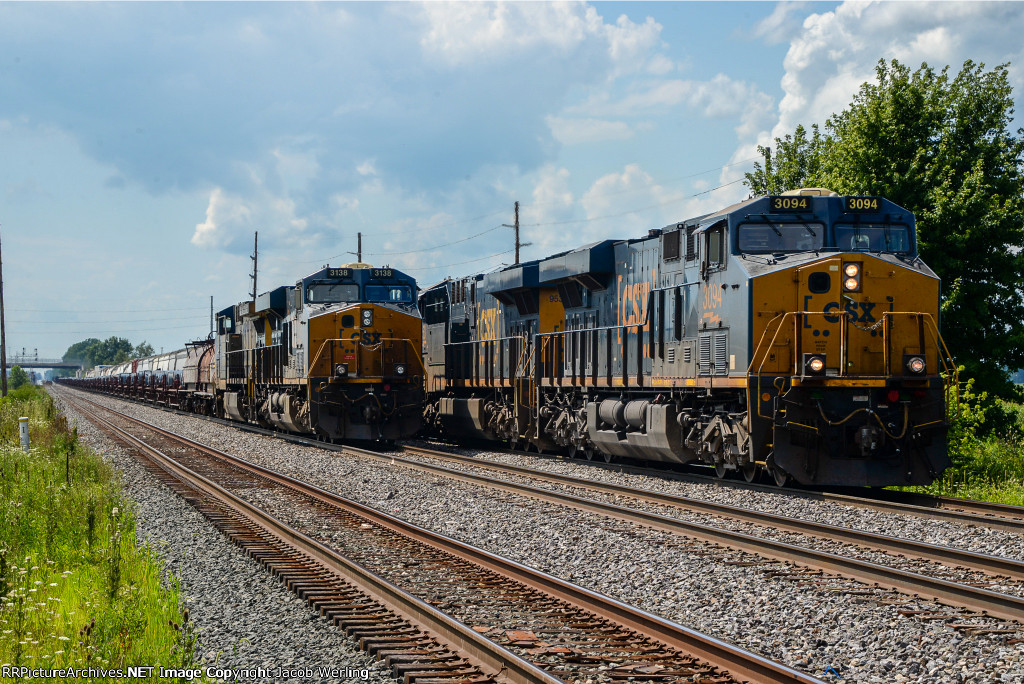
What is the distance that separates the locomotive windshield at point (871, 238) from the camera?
12.2m

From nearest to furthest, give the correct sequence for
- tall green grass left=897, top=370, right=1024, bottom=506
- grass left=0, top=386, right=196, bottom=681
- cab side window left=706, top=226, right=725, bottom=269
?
grass left=0, top=386, right=196, bottom=681, tall green grass left=897, top=370, right=1024, bottom=506, cab side window left=706, top=226, right=725, bottom=269

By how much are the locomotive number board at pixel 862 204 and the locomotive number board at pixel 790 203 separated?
0.51 metres

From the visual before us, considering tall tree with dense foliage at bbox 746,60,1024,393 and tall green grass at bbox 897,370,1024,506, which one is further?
tall tree with dense foliage at bbox 746,60,1024,393

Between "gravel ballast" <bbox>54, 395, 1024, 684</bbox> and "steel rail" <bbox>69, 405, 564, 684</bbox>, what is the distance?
782mm

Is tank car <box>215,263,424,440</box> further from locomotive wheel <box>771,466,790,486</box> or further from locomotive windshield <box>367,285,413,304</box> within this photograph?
locomotive wheel <box>771,466,790,486</box>

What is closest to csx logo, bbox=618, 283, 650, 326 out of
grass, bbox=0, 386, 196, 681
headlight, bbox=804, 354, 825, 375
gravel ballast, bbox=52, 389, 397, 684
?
headlight, bbox=804, 354, 825, 375

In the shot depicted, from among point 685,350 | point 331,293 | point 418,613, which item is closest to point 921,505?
point 685,350

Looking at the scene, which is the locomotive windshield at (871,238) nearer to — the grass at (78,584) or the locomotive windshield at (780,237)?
the locomotive windshield at (780,237)

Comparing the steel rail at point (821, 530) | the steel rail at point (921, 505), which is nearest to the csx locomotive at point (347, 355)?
the steel rail at point (821, 530)

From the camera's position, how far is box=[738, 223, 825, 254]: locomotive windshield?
12195 millimetres

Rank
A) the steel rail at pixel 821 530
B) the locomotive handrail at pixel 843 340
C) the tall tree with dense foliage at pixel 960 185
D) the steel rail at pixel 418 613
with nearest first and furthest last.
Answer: the steel rail at pixel 418 613 < the steel rail at pixel 821 530 < the locomotive handrail at pixel 843 340 < the tall tree with dense foliage at pixel 960 185

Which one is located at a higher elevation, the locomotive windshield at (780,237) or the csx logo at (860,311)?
the locomotive windshield at (780,237)

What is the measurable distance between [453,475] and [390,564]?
617cm

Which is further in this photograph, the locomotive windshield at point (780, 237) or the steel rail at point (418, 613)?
the locomotive windshield at point (780, 237)
